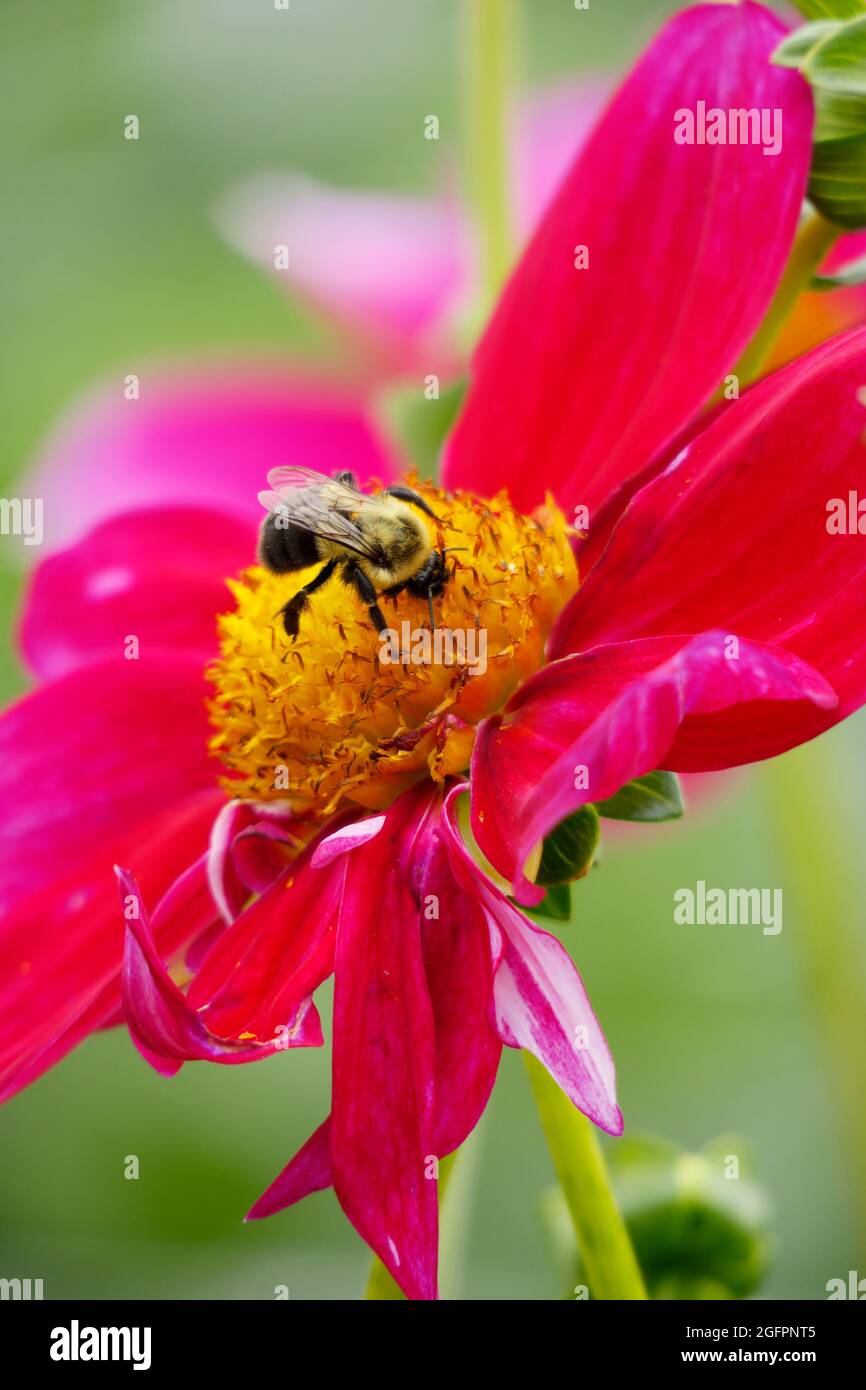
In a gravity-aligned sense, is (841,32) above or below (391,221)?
below

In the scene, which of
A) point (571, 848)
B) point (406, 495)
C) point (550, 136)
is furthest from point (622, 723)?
point (550, 136)

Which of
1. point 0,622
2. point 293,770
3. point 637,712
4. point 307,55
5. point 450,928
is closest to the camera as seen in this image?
point 637,712

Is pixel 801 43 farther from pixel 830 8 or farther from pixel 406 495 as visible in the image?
pixel 406 495

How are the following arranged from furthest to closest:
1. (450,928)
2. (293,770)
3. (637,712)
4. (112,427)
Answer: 1. (112,427)
2. (293,770)
3. (450,928)
4. (637,712)

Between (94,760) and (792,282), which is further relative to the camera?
(94,760)

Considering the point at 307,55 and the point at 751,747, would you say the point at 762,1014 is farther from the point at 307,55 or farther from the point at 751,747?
the point at 307,55

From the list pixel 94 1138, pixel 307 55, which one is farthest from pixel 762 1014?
pixel 307 55

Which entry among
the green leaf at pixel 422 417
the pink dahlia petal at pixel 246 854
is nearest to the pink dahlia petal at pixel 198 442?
the green leaf at pixel 422 417

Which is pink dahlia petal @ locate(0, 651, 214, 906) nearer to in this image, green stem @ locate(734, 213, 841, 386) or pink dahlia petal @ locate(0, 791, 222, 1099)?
pink dahlia petal @ locate(0, 791, 222, 1099)
